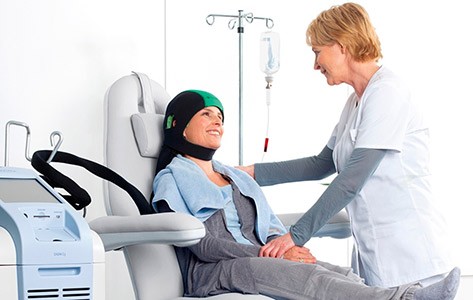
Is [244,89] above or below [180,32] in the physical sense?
below

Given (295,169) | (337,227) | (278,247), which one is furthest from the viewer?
(295,169)

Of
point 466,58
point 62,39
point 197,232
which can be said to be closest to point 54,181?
point 197,232

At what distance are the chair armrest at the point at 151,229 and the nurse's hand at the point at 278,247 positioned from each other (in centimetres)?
33

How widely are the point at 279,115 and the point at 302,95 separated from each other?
0.50 ft

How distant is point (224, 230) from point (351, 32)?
700 millimetres

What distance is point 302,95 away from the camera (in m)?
4.05

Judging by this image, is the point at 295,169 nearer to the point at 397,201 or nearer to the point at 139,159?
the point at 397,201

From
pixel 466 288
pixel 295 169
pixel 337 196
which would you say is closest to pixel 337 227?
pixel 295 169

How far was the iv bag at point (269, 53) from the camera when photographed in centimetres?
373

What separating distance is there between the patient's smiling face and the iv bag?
112cm

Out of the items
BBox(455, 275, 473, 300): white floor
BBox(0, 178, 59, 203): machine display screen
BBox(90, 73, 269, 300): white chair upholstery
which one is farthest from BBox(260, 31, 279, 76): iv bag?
BBox(0, 178, 59, 203): machine display screen

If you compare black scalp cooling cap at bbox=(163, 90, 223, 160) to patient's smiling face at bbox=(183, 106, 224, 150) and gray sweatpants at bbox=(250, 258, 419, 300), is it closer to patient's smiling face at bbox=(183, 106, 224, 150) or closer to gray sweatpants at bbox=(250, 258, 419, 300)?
patient's smiling face at bbox=(183, 106, 224, 150)

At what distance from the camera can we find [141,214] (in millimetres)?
2332

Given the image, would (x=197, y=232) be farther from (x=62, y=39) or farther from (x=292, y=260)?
(x=62, y=39)
